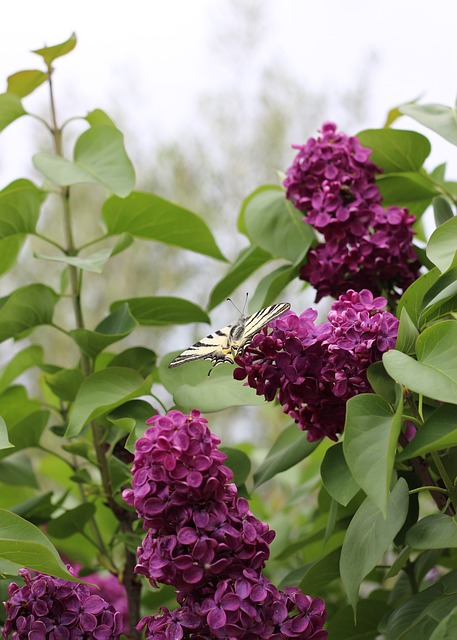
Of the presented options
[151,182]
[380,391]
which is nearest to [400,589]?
[380,391]

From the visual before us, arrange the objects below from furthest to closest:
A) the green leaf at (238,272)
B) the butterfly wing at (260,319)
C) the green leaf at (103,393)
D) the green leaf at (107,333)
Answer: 1. the green leaf at (238,272)
2. the green leaf at (107,333)
3. the green leaf at (103,393)
4. the butterfly wing at (260,319)

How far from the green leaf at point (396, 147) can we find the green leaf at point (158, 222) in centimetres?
19

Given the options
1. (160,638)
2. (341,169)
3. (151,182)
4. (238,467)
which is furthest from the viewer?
(151,182)

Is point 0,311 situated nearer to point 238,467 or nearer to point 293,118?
point 238,467

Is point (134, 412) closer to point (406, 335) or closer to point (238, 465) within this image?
point (238, 465)

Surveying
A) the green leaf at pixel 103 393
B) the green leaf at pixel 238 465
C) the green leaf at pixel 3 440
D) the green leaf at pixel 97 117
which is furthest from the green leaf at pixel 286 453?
the green leaf at pixel 97 117

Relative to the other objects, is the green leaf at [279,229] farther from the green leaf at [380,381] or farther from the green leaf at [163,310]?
the green leaf at [380,381]

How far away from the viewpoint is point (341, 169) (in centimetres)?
83

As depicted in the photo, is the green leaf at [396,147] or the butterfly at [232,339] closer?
the butterfly at [232,339]

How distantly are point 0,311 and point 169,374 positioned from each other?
184 millimetres

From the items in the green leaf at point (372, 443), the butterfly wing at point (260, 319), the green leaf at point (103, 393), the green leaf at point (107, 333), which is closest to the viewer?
the green leaf at point (372, 443)

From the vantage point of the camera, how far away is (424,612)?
0.58 metres

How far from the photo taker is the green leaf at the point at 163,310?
0.86m

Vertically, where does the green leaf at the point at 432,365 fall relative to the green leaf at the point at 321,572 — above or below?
above
